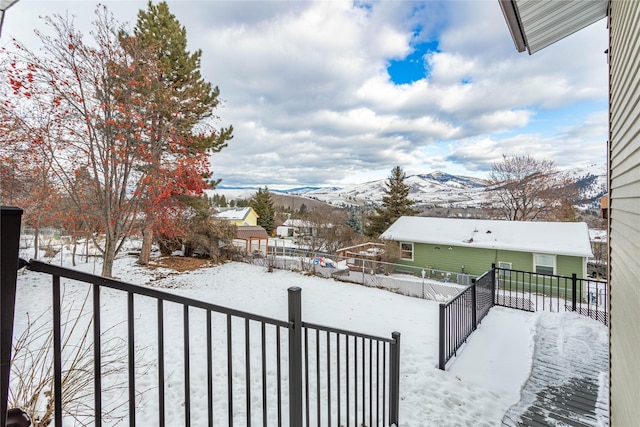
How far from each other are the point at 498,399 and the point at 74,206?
756cm

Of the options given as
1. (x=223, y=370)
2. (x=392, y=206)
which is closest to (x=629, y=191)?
(x=223, y=370)

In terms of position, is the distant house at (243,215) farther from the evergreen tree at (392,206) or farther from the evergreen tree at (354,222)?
the evergreen tree at (392,206)

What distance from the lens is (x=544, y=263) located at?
11570 mm

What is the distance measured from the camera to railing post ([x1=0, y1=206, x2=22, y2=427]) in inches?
21.6

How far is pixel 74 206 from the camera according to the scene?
19.0 ft

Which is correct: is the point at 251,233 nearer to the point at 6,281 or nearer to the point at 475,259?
the point at 475,259

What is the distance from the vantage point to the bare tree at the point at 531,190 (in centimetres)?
1614

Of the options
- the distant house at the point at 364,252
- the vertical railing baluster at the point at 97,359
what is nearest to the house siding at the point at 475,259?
the distant house at the point at 364,252

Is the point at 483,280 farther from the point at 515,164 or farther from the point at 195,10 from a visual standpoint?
the point at 515,164

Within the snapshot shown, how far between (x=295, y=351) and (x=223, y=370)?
2.53 metres

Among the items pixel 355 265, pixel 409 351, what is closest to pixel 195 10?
pixel 409 351

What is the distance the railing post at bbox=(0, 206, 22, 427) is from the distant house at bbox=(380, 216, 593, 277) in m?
14.1

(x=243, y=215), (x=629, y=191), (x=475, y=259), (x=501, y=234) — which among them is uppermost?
(x=629, y=191)

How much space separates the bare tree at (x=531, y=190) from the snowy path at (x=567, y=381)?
567 inches
